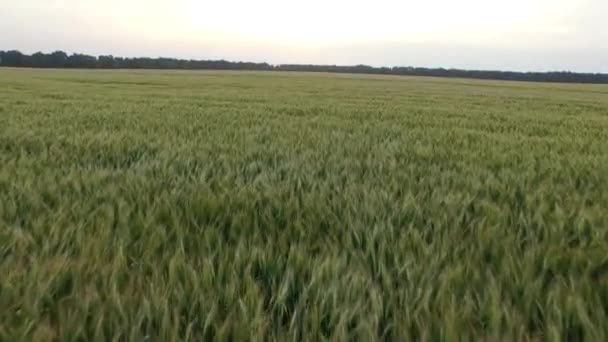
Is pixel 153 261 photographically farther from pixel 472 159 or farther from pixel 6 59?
pixel 6 59

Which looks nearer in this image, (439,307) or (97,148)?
(439,307)

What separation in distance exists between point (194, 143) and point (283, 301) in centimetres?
357

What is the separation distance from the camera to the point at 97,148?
4.24 metres

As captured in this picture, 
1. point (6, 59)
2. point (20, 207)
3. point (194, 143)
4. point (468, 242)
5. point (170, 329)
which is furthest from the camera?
point (6, 59)

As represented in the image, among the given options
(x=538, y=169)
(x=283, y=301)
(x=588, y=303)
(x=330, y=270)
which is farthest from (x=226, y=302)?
(x=538, y=169)

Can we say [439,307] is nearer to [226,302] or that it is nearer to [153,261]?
[226,302]

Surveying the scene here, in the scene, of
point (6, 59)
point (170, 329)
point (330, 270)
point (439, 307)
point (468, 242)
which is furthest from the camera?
point (6, 59)

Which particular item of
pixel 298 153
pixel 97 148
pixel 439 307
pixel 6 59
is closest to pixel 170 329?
pixel 439 307

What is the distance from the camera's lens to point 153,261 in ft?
5.35

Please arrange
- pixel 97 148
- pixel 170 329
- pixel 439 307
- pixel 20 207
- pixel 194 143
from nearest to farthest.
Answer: pixel 170 329 → pixel 439 307 → pixel 20 207 → pixel 97 148 → pixel 194 143

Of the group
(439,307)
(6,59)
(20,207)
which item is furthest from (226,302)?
(6,59)

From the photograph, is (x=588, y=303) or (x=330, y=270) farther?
(x=330, y=270)

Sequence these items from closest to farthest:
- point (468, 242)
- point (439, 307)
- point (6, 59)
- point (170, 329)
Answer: point (170, 329)
point (439, 307)
point (468, 242)
point (6, 59)

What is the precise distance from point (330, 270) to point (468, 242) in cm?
72
